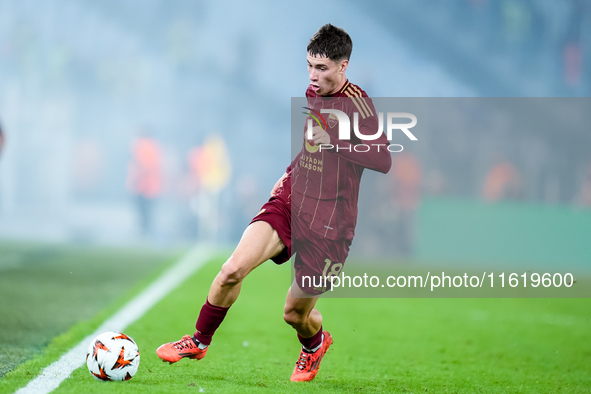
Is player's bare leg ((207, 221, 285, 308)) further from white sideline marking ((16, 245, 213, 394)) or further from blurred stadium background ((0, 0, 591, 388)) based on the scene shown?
blurred stadium background ((0, 0, 591, 388))

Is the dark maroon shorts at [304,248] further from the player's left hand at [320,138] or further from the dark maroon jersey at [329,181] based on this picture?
the player's left hand at [320,138]

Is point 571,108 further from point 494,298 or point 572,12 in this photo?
point 494,298

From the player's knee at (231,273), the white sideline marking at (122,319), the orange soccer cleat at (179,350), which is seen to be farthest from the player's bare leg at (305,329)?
the white sideline marking at (122,319)

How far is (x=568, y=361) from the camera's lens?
5.18 metres

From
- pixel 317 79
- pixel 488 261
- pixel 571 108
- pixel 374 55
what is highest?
pixel 374 55

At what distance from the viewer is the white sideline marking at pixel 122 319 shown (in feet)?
10.9

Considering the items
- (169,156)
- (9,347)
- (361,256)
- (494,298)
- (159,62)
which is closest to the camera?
(9,347)

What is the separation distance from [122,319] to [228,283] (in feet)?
7.72

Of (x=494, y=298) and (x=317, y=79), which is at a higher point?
(x=317, y=79)

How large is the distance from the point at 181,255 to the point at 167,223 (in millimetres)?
6690

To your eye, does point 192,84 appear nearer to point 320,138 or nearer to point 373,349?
point 373,349

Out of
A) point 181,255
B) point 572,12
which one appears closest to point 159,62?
point 181,255

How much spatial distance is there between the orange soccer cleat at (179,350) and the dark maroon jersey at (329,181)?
90 cm

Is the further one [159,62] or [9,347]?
[159,62]
